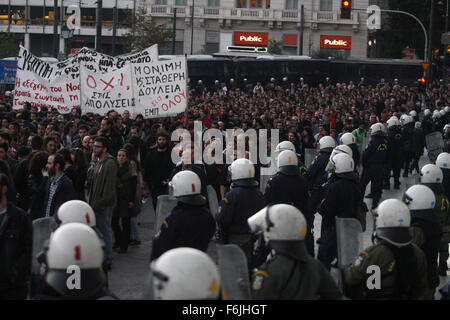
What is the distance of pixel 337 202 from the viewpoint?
8680 mm

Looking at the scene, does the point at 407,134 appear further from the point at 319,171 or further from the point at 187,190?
the point at 187,190

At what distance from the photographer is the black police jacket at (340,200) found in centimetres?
867

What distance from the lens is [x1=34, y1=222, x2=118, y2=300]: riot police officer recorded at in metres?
4.05

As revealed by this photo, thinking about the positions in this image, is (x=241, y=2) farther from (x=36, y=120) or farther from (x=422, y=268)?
(x=422, y=268)

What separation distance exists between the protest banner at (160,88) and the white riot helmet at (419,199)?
34.1 feet

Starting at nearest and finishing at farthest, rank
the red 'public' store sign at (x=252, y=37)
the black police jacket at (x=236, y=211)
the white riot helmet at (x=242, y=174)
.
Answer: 1. the black police jacket at (x=236, y=211)
2. the white riot helmet at (x=242, y=174)
3. the red 'public' store sign at (x=252, y=37)

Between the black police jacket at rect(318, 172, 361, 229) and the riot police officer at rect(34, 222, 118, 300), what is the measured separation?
4.77 metres

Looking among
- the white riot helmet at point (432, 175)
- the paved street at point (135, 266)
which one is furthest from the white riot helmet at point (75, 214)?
the white riot helmet at point (432, 175)

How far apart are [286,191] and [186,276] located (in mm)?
5690

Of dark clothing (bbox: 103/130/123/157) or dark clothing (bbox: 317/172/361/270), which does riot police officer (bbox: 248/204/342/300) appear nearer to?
dark clothing (bbox: 317/172/361/270)

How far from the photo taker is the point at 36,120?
54.1 ft

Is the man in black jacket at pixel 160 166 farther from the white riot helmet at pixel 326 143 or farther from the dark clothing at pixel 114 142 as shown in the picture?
the white riot helmet at pixel 326 143

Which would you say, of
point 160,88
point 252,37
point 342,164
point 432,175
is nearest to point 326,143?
point 342,164

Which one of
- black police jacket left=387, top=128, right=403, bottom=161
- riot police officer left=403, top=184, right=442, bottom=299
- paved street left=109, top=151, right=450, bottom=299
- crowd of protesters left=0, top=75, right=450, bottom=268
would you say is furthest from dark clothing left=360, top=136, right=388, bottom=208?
riot police officer left=403, top=184, right=442, bottom=299
